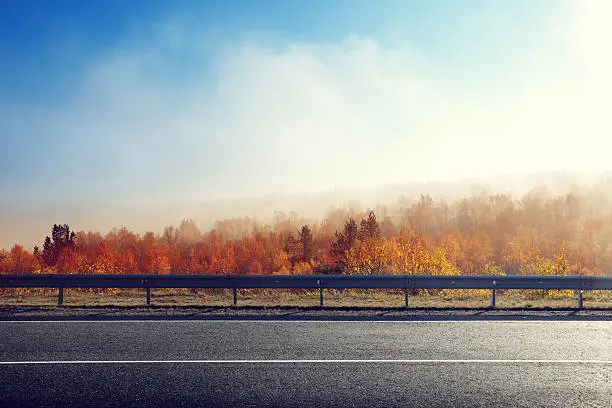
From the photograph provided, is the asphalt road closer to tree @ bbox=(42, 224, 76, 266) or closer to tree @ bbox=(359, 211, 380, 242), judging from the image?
tree @ bbox=(359, 211, 380, 242)

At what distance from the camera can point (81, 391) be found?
6.11 meters

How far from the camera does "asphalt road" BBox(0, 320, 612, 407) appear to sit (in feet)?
19.3

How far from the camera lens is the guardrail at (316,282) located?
13609 millimetres

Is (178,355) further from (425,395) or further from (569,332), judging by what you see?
(569,332)

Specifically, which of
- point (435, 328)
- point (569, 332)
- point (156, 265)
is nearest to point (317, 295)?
point (435, 328)

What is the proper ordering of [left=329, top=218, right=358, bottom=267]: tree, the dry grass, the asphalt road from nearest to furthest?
the asphalt road
the dry grass
[left=329, top=218, right=358, bottom=267]: tree

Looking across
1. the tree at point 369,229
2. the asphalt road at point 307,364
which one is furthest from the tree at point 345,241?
the asphalt road at point 307,364

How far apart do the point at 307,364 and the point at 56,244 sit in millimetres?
127916

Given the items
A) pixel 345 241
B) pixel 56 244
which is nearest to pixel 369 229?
pixel 345 241

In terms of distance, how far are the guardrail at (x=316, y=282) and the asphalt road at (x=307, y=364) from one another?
3.09m

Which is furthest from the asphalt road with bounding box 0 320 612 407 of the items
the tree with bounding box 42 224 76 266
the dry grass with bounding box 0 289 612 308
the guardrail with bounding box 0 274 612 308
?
the tree with bounding box 42 224 76 266

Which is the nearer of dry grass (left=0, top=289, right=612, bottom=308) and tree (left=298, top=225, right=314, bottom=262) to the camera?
dry grass (left=0, top=289, right=612, bottom=308)

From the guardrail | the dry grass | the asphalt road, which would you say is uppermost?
the guardrail

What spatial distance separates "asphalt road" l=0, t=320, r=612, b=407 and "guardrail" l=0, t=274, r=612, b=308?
3.09 m
